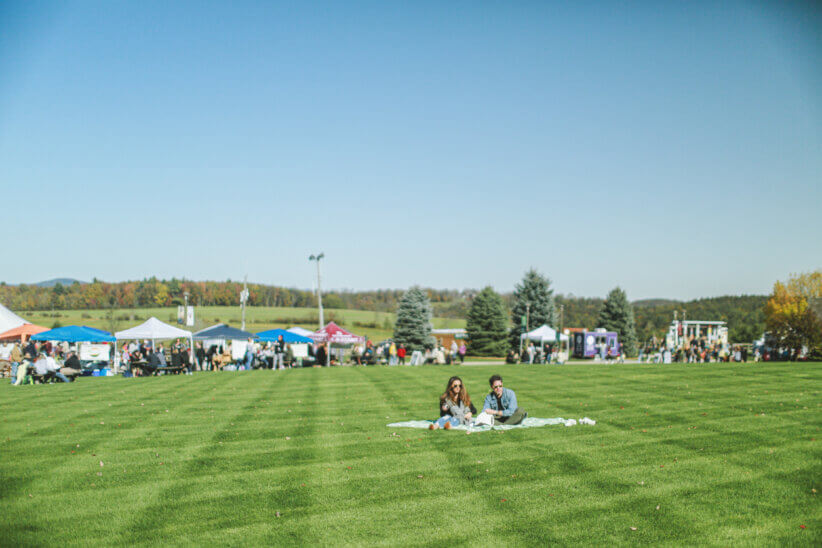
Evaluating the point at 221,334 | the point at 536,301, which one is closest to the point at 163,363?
the point at 221,334

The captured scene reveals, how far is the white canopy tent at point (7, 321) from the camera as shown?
3803 centimetres

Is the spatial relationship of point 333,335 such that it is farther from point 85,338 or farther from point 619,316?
point 619,316

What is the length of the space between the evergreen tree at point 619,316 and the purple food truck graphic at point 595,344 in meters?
25.0

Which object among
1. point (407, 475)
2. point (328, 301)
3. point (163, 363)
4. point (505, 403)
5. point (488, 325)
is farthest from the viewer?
point (328, 301)

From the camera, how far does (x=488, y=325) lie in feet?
216

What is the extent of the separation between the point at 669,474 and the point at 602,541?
270 centimetres

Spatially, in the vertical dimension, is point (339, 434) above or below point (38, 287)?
below

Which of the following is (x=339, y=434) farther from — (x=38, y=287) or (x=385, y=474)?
(x=38, y=287)

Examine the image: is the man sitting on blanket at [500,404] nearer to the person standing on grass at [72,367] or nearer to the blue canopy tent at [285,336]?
the person standing on grass at [72,367]

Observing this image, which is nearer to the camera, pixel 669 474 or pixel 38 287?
pixel 669 474

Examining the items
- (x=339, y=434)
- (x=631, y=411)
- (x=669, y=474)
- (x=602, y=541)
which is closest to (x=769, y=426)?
(x=631, y=411)

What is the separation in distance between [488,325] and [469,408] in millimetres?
53692

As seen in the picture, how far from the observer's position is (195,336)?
3688cm

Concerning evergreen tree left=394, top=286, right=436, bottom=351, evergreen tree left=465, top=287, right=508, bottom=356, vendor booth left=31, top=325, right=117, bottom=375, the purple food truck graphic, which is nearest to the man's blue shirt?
vendor booth left=31, top=325, right=117, bottom=375
